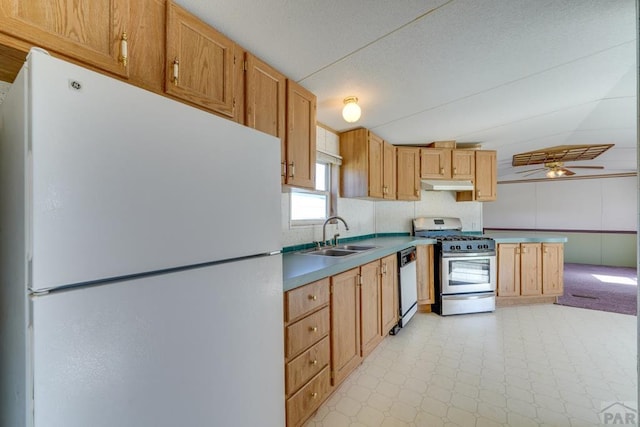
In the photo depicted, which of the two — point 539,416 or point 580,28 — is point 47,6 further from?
point 539,416

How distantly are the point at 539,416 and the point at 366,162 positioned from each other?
2.44 meters

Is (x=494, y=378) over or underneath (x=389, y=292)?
underneath

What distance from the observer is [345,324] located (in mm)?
1891

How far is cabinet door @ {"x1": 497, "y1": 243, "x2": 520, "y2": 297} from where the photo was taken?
3.54 meters

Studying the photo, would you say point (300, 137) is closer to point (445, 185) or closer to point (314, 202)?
point (314, 202)

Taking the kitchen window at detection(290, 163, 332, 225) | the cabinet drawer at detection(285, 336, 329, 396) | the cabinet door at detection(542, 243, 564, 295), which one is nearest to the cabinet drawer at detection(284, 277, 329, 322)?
the cabinet drawer at detection(285, 336, 329, 396)

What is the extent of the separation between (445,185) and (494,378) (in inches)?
95.0

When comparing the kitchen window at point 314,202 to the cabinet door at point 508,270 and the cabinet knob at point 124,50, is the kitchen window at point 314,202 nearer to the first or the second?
the cabinet knob at point 124,50

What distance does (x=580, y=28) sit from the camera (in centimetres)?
154

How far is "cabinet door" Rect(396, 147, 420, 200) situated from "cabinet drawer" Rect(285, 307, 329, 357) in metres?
2.35

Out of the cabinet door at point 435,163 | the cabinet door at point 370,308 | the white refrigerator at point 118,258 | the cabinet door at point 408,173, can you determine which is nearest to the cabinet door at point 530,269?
the cabinet door at point 435,163

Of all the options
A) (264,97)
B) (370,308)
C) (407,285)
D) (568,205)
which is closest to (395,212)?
(407,285)

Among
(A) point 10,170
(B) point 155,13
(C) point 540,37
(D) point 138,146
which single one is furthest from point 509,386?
(B) point 155,13

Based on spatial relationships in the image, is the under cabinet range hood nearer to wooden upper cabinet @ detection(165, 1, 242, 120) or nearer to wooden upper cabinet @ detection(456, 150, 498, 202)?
wooden upper cabinet @ detection(456, 150, 498, 202)
